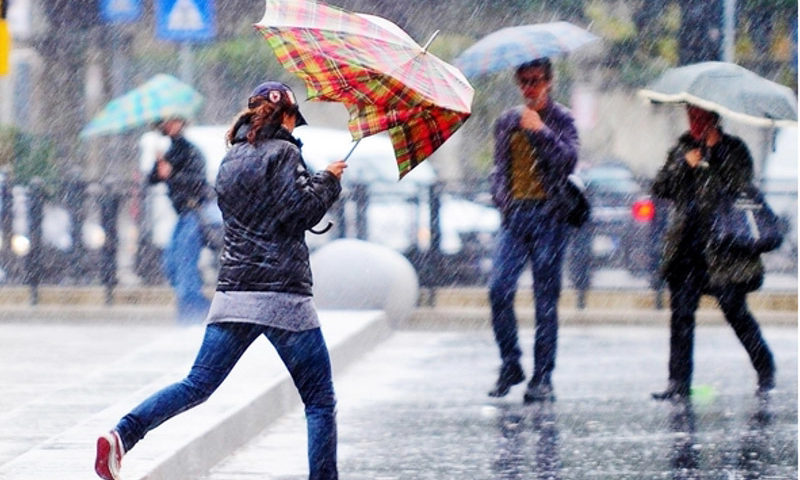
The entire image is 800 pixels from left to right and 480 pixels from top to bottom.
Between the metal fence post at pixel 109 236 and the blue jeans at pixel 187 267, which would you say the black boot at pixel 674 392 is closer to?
the blue jeans at pixel 187 267

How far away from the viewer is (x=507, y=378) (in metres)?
10.2

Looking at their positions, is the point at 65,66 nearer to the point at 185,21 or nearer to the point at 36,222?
the point at 36,222

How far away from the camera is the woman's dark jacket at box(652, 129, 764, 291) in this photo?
10047mm

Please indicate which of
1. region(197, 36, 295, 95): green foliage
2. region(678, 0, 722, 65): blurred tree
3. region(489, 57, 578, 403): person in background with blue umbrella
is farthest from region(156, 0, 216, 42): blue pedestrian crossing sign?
region(197, 36, 295, 95): green foliage

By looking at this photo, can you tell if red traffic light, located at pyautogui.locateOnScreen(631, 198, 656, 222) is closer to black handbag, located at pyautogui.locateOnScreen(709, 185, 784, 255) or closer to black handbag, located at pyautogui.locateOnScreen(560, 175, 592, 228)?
black handbag, located at pyautogui.locateOnScreen(709, 185, 784, 255)

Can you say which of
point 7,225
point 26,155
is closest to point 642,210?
point 7,225

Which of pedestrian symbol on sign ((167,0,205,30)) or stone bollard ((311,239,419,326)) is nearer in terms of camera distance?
stone bollard ((311,239,419,326))

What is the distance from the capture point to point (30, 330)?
50.4 feet

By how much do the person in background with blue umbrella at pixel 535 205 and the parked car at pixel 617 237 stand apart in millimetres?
6356

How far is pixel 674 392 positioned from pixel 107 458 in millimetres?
4312

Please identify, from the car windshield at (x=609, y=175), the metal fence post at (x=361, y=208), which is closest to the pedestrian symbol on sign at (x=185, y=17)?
the metal fence post at (x=361, y=208)

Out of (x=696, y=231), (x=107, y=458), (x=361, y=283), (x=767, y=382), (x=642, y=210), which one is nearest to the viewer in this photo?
(x=107, y=458)

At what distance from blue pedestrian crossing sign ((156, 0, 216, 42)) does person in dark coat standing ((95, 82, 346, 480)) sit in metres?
10.8

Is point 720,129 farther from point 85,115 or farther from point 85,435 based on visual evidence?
point 85,115
